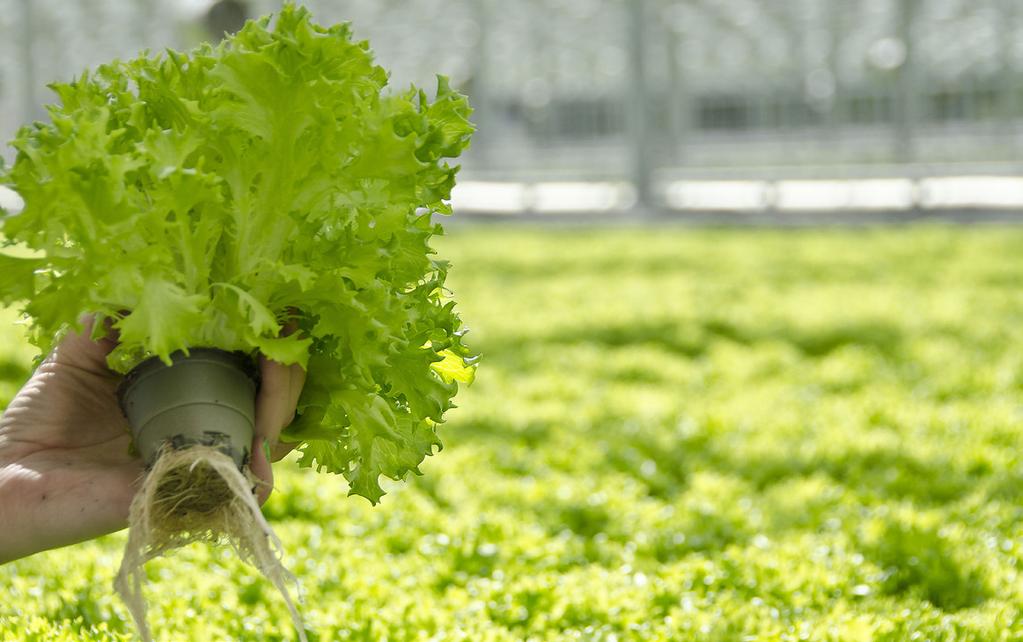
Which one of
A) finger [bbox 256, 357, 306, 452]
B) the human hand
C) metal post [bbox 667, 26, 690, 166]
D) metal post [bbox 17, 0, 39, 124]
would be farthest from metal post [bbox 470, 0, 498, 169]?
finger [bbox 256, 357, 306, 452]

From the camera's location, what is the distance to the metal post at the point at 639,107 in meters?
17.2

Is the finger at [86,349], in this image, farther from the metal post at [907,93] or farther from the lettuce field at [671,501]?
the metal post at [907,93]

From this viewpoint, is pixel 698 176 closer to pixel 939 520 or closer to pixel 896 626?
pixel 939 520

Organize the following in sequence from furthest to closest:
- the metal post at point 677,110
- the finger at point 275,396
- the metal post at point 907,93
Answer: the metal post at point 677,110 → the metal post at point 907,93 → the finger at point 275,396

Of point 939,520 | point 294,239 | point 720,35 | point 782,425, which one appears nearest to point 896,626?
point 939,520

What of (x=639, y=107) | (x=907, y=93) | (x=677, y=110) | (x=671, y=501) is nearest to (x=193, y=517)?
(x=671, y=501)

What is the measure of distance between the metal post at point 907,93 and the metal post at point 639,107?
375 centimetres

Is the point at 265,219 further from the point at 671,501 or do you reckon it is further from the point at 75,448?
the point at 671,501

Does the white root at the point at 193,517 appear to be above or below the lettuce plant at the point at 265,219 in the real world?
below

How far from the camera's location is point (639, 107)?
57.2 feet

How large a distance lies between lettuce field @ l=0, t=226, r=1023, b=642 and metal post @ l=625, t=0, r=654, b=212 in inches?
339

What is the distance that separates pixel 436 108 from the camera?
2.04 m

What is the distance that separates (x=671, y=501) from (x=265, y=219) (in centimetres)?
318

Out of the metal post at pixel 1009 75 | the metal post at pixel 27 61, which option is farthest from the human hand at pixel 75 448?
the metal post at pixel 27 61
